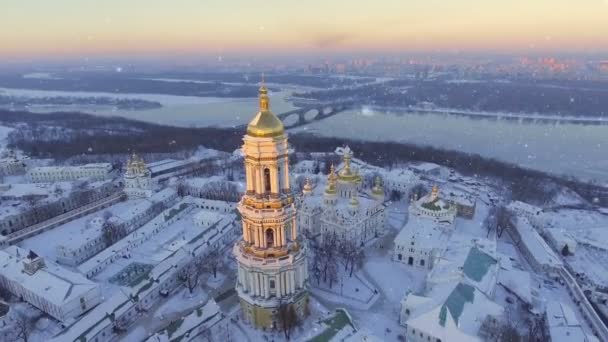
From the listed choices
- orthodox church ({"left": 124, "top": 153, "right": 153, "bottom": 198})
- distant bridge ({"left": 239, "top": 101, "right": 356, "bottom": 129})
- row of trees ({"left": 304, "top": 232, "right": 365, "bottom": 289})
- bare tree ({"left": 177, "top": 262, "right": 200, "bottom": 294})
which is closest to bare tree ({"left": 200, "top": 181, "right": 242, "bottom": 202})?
orthodox church ({"left": 124, "top": 153, "right": 153, "bottom": 198})

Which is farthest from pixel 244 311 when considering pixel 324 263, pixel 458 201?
pixel 458 201

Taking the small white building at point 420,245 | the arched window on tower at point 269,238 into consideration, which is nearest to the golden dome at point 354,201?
the small white building at point 420,245

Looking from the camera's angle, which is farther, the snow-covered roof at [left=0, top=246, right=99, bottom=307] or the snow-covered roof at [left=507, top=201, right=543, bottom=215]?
the snow-covered roof at [left=507, top=201, right=543, bottom=215]

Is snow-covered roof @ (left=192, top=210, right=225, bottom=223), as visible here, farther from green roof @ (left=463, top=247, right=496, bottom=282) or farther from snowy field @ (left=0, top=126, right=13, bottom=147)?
snowy field @ (left=0, top=126, right=13, bottom=147)

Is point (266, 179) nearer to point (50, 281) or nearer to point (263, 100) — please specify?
point (263, 100)

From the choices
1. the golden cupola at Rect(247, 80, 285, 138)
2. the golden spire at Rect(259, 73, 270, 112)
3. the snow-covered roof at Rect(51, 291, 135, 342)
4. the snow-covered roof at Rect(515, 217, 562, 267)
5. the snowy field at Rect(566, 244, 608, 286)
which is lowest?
the snowy field at Rect(566, 244, 608, 286)

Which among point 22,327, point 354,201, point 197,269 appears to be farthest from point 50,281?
point 354,201

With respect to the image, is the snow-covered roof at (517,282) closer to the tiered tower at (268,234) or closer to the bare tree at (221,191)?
the tiered tower at (268,234)

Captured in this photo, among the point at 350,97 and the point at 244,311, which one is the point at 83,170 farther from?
the point at 350,97
